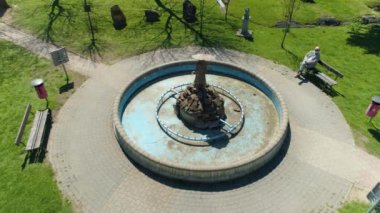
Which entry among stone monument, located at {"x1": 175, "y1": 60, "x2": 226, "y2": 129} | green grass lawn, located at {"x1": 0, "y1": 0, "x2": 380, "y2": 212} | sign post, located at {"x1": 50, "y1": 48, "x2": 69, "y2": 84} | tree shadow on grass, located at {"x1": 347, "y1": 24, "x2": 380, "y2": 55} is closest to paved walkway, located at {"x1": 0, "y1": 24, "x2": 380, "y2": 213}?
green grass lawn, located at {"x1": 0, "y1": 0, "x2": 380, "y2": 212}

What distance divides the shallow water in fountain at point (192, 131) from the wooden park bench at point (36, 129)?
3470 millimetres

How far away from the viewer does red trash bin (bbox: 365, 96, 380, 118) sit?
15667mm

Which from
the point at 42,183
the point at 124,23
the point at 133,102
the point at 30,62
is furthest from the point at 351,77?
the point at 30,62

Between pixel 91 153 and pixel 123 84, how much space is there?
4.96 meters

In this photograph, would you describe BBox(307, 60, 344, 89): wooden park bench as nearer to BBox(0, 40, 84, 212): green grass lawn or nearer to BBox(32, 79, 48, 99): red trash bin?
BBox(0, 40, 84, 212): green grass lawn

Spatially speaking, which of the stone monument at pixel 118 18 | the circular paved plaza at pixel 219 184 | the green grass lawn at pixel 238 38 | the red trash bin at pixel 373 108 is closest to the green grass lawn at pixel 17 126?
the circular paved plaza at pixel 219 184

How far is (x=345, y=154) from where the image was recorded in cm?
1473

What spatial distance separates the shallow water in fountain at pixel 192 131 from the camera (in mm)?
14133

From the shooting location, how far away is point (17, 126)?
15.5 m

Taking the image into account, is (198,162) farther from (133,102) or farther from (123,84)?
(123,84)

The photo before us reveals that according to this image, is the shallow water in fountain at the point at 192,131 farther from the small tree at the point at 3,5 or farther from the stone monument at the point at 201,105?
the small tree at the point at 3,5

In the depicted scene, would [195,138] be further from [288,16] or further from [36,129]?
[288,16]

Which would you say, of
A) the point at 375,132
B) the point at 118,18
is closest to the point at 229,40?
the point at 118,18

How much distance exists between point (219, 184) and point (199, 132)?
9.28 feet
